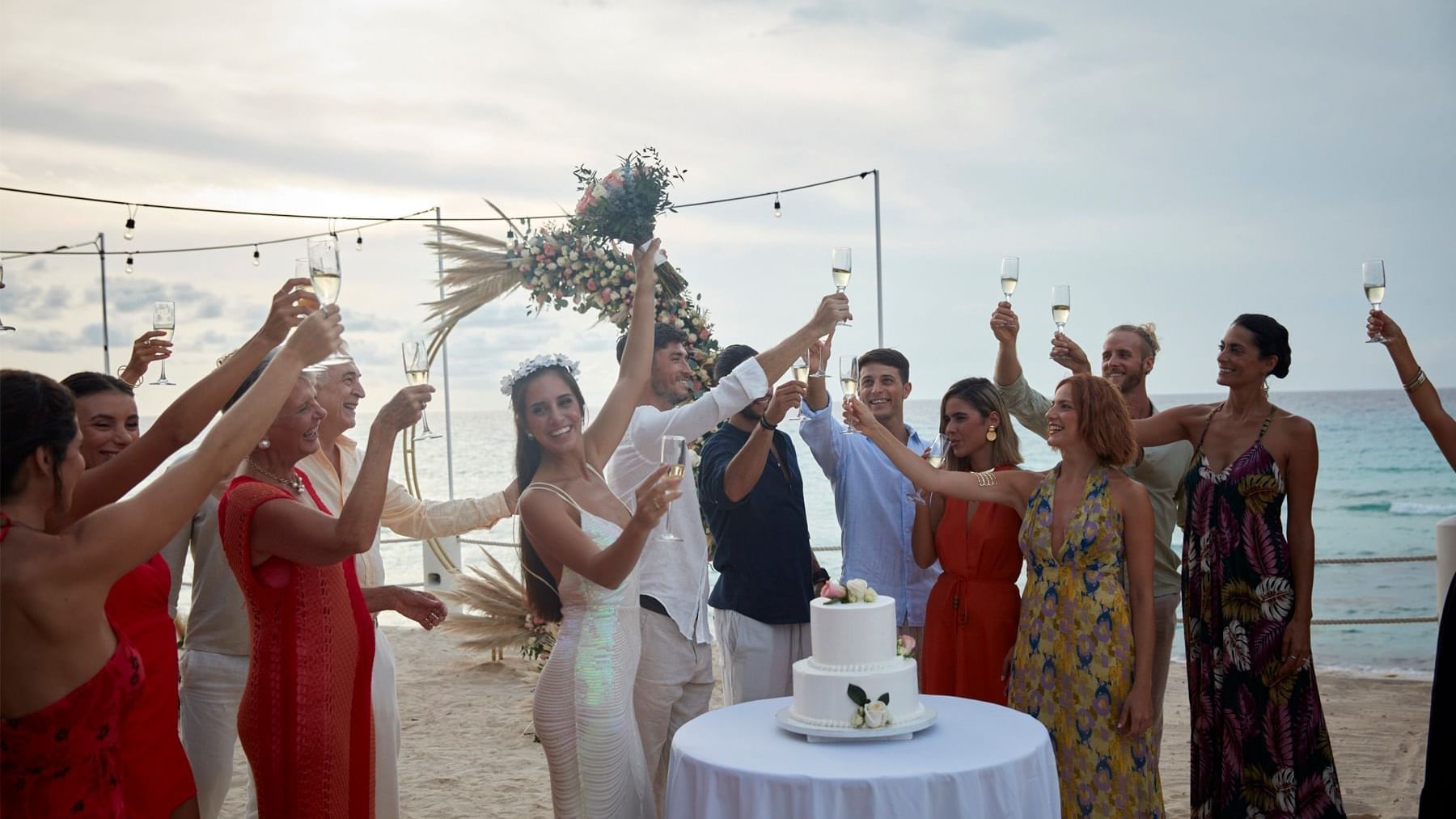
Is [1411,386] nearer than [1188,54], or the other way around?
[1411,386]

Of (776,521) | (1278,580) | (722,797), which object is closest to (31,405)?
(722,797)

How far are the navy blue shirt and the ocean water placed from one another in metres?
3.50

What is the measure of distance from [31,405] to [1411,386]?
4.35m

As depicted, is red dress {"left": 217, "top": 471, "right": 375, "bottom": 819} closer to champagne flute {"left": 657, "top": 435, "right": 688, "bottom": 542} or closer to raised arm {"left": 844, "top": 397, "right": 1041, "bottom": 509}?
champagne flute {"left": 657, "top": 435, "right": 688, "bottom": 542}

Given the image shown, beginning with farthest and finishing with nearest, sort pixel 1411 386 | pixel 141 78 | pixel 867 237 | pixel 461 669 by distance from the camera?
pixel 867 237 → pixel 461 669 → pixel 141 78 → pixel 1411 386

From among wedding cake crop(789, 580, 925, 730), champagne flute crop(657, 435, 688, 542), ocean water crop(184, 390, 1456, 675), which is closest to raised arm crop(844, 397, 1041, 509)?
wedding cake crop(789, 580, 925, 730)

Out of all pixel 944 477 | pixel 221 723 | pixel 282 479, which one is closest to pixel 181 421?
pixel 282 479

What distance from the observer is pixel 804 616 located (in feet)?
14.4

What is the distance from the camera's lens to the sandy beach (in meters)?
5.90

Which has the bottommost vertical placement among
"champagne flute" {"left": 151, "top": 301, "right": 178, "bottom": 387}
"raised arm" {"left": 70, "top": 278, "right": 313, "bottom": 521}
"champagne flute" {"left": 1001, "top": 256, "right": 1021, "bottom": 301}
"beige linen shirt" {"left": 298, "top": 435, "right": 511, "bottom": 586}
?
"beige linen shirt" {"left": 298, "top": 435, "right": 511, "bottom": 586}

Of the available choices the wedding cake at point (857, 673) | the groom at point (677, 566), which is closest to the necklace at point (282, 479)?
the groom at point (677, 566)

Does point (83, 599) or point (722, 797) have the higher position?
point (83, 599)

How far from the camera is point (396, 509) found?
4672 mm

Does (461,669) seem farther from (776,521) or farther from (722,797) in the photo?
(722,797)
